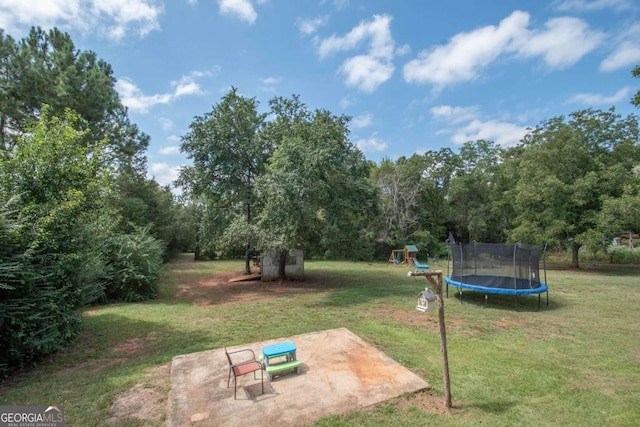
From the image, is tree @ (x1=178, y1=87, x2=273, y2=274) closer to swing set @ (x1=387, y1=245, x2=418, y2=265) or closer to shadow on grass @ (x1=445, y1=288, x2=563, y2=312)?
shadow on grass @ (x1=445, y1=288, x2=563, y2=312)

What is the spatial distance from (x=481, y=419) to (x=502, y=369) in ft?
5.02

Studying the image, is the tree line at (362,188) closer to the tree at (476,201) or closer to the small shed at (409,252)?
the tree at (476,201)

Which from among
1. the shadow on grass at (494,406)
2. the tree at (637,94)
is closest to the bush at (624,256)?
the tree at (637,94)

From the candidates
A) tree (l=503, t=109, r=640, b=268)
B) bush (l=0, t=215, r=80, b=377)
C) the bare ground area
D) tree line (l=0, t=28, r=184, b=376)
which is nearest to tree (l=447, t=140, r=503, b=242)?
tree (l=503, t=109, r=640, b=268)

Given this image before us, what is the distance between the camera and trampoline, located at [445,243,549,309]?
8.06 m

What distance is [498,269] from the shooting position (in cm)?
860

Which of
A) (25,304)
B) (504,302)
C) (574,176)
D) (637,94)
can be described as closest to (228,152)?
(25,304)

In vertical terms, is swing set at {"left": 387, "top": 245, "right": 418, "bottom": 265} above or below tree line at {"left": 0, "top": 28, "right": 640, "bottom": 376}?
below

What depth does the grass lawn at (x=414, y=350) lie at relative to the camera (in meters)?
3.31

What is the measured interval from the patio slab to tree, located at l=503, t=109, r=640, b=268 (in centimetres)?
1553

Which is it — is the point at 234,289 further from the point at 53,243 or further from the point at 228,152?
the point at 53,243

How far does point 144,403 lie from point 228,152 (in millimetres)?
10313

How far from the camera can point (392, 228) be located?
22.1 meters

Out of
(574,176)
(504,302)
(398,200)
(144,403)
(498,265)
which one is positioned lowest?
(144,403)
